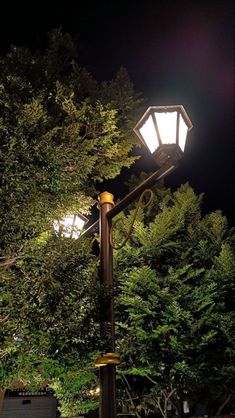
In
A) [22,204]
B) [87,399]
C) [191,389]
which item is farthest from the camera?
[87,399]

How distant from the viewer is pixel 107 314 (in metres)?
4.29

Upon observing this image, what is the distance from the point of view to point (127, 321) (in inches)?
251

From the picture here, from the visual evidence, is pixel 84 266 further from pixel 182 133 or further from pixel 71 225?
pixel 182 133

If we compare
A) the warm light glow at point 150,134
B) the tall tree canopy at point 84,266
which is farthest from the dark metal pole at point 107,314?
the warm light glow at point 150,134

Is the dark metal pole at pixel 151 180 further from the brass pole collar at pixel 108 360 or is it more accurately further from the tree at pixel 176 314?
the brass pole collar at pixel 108 360

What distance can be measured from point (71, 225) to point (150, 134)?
2.23 meters

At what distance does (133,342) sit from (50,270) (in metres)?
1.96

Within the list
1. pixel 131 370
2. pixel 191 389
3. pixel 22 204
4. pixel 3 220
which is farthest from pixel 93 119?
pixel 191 389

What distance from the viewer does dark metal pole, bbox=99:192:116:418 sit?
3482mm

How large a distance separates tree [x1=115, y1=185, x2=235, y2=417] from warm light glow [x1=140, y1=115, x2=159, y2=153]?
2.28 m

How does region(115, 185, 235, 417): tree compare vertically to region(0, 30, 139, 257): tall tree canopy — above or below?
below

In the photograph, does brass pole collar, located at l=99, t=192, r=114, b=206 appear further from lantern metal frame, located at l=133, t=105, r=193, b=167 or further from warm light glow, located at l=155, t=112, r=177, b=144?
warm light glow, located at l=155, t=112, r=177, b=144

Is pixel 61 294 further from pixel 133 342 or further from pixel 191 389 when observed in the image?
pixel 191 389

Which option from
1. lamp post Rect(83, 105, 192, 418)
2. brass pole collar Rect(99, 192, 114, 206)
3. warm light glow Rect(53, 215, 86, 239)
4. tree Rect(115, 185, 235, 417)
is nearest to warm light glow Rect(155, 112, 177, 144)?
lamp post Rect(83, 105, 192, 418)
